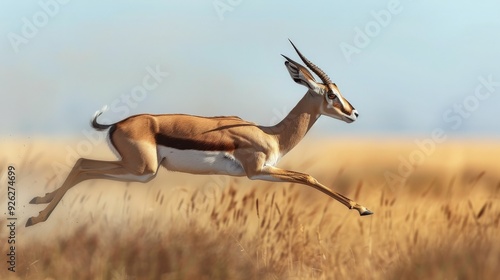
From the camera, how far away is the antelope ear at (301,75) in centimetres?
1009

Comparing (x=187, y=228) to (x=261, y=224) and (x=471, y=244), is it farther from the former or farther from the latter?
(x=471, y=244)

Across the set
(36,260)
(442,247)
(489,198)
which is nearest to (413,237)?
(442,247)

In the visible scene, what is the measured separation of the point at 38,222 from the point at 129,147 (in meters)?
1.28

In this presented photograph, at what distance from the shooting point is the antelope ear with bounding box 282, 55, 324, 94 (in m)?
10.1

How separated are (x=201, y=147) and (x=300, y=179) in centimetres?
110

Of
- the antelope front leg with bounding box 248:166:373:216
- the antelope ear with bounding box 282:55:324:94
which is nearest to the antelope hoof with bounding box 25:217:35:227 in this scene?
the antelope front leg with bounding box 248:166:373:216

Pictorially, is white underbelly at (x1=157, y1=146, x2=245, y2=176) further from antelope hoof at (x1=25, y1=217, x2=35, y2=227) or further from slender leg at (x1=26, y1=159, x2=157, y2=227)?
antelope hoof at (x1=25, y1=217, x2=35, y2=227)

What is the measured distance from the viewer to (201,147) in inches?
388

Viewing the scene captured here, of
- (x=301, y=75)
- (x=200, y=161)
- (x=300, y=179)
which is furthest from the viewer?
(x=301, y=75)

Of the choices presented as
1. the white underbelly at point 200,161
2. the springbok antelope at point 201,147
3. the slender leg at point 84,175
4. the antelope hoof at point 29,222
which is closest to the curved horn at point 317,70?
the springbok antelope at point 201,147

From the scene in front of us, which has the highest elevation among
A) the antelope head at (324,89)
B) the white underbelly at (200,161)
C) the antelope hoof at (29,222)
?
the antelope head at (324,89)

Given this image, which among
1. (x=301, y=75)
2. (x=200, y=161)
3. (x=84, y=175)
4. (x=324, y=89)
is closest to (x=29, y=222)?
(x=84, y=175)

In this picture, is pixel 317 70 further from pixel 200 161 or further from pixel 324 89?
pixel 200 161

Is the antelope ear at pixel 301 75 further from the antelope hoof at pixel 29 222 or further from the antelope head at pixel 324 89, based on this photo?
the antelope hoof at pixel 29 222
